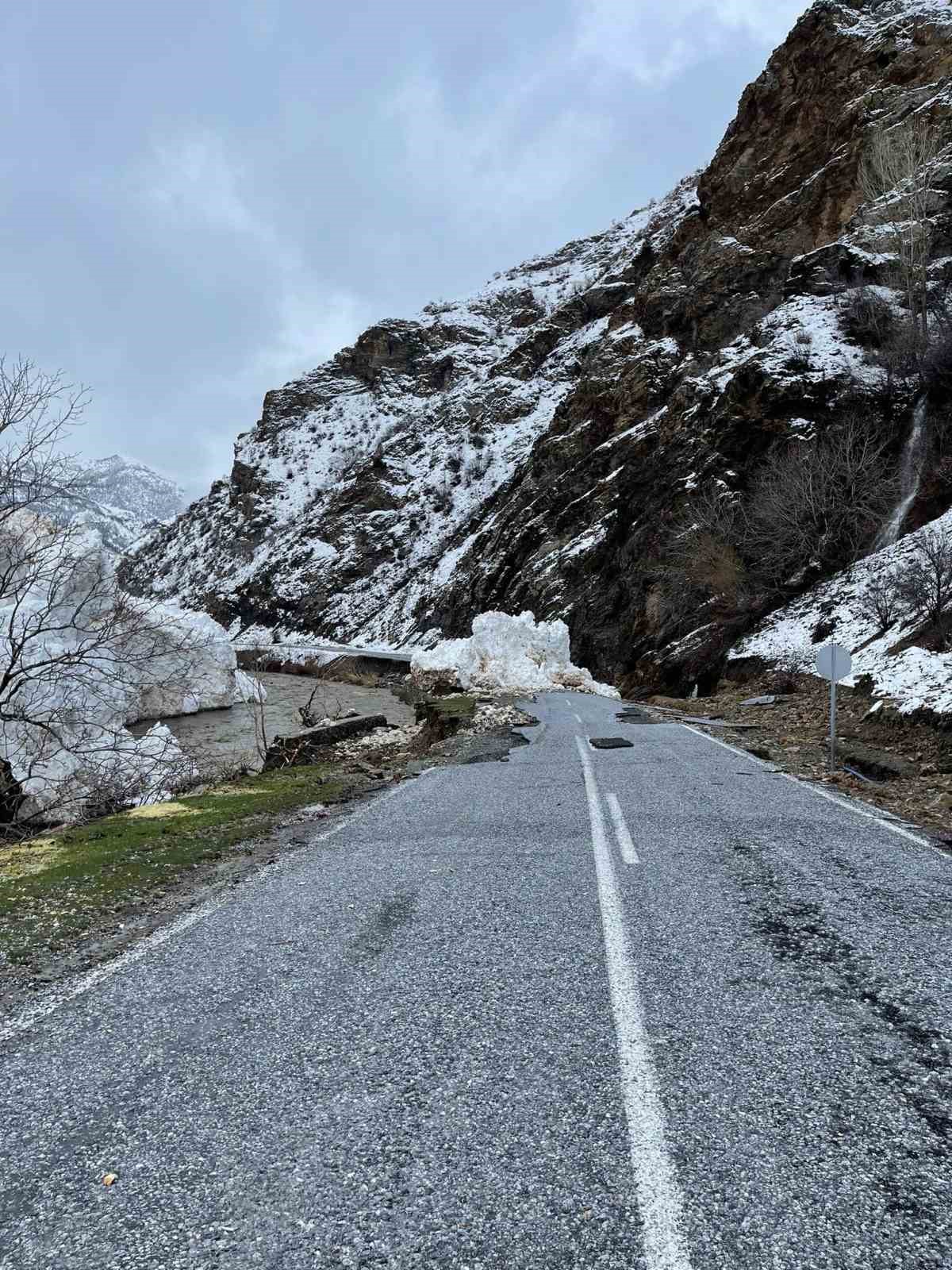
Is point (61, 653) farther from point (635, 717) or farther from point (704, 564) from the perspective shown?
point (704, 564)

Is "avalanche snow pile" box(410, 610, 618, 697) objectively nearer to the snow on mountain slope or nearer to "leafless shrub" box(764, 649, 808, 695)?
"leafless shrub" box(764, 649, 808, 695)

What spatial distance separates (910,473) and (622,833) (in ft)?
83.0

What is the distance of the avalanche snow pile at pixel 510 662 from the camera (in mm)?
30766

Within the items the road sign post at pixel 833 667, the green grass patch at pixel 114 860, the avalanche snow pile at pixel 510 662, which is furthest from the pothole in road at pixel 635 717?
the avalanche snow pile at pixel 510 662

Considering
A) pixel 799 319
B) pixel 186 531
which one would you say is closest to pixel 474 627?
pixel 799 319

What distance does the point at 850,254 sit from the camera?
32281 millimetres

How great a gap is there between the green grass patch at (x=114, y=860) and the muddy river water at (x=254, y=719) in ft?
25.7

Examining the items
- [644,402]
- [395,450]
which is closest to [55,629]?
[644,402]

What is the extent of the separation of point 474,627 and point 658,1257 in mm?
32327

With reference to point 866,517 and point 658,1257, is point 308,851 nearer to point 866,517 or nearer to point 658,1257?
point 658,1257

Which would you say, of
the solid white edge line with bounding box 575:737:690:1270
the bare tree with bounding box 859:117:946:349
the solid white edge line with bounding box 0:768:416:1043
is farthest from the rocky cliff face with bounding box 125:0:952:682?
the solid white edge line with bounding box 575:737:690:1270

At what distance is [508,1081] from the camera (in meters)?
2.75

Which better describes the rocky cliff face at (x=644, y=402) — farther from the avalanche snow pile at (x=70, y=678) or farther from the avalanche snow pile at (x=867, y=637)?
the avalanche snow pile at (x=867, y=637)

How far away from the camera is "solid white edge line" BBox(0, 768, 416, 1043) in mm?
3408
